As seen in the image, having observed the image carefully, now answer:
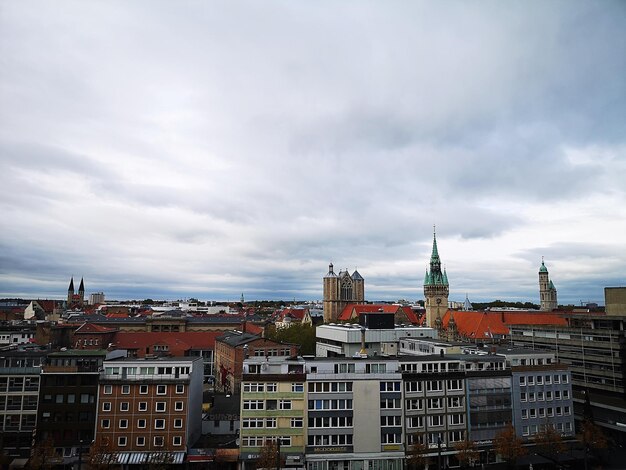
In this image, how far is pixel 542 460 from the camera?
2314 inches

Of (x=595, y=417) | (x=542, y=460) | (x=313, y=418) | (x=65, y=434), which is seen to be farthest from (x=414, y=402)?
(x=65, y=434)

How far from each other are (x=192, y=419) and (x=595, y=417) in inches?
2447

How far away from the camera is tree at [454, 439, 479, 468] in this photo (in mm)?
53906

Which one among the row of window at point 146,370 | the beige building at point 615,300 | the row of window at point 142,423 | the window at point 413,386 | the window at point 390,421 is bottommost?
the row of window at point 142,423

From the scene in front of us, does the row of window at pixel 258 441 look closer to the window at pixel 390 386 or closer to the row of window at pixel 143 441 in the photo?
the row of window at pixel 143 441

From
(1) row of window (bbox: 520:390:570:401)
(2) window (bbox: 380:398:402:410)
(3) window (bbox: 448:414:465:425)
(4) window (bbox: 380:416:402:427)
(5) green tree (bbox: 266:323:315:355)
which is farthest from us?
(5) green tree (bbox: 266:323:315:355)

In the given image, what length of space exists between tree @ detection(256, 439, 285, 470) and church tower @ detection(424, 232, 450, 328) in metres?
121

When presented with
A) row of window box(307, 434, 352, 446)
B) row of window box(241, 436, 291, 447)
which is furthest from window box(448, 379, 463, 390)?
row of window box(241, 436, 291, 447)

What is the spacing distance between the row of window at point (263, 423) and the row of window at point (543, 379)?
30.5 meters

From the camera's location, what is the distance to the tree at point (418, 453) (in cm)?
5353

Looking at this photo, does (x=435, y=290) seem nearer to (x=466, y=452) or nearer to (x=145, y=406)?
(x=466, y=452)

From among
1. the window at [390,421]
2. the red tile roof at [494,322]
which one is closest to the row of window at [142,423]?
the window at [390,421]

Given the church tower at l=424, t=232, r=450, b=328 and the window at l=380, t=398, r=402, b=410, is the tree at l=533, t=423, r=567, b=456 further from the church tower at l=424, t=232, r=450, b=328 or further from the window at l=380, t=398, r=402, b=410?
the church tower at l=424, t=232, r=450, b=328

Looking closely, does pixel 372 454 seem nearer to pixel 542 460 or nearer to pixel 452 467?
pixel 452 467
